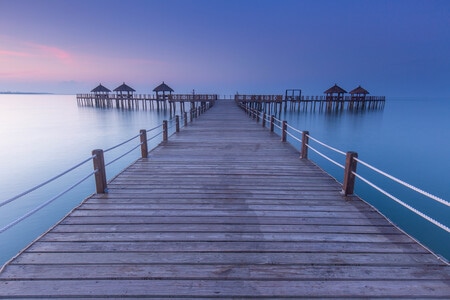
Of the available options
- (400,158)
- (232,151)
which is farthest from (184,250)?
(400,158)

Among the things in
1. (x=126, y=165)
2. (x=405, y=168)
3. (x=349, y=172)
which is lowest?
(x=405, y=168)

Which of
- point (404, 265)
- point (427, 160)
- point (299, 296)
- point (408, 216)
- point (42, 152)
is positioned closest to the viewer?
point (299, 296)

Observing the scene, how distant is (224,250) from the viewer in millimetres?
3029

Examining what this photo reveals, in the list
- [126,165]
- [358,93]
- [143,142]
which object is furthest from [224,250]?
[358,93]

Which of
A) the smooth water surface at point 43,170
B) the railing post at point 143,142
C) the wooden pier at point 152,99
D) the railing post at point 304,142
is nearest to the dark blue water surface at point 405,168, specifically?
the railing post at point 304,142

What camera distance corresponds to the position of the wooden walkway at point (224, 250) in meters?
2.47

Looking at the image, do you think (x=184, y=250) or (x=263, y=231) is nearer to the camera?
A: (x=184, y=250)

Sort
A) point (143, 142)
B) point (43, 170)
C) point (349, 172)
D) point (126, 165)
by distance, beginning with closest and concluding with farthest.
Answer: point (349, 172), point (143, 142), point (43, 170), point (126, 165)

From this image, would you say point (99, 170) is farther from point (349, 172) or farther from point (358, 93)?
point (358, 93)

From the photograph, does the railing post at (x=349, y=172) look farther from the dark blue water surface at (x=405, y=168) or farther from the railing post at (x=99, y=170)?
the dark blue water surface at (x=405, y=168)

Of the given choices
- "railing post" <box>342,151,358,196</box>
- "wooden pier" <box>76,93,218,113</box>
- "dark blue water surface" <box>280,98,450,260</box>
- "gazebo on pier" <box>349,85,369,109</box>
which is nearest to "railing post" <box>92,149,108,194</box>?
"railing post" <box>342,151,358,196</box>

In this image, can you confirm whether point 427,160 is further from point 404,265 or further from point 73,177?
point 73,177

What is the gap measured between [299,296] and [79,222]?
3139 millimetres

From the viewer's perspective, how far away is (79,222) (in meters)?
3.66
